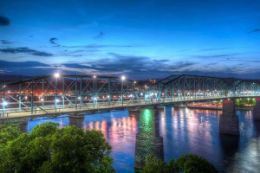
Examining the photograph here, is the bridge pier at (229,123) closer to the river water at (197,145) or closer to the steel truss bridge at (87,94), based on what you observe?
the river water at (197,145)

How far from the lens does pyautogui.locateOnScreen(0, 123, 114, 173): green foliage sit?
1443 centimetres

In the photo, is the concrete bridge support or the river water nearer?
the concrete bridge support

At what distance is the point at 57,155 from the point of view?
14312 millimetres

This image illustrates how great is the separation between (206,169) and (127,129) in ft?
197

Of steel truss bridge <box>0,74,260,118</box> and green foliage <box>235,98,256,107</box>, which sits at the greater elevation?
steel truss bridge <box>0,74,260,118</box>

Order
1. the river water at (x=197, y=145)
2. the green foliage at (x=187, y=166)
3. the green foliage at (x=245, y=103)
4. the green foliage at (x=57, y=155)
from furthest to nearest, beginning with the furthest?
the green foliage at (x=245, y=103)
the river water at (x=197, y=145)
the green foliage at (x=57, y=155)
the green foliage at (x=187, y=166)

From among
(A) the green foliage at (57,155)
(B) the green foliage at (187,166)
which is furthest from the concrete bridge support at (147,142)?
(B) the green foliage at (187,166)

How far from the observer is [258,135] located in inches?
2665

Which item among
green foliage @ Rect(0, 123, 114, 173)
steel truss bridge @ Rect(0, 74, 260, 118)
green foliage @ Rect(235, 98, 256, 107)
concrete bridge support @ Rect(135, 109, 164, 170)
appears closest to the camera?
green foliage @ Rect(0, 123, 114, 173)

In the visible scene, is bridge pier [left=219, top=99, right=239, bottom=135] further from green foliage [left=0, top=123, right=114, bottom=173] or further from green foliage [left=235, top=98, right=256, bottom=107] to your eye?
green foliage [left=235, top=98, right=256, bottom=107]

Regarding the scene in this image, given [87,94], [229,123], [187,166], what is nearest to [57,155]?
[187,166]

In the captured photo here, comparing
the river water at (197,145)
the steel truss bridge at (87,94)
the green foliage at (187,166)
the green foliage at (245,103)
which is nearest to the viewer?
the green foliage at (187,166)

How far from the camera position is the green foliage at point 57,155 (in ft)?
47.3

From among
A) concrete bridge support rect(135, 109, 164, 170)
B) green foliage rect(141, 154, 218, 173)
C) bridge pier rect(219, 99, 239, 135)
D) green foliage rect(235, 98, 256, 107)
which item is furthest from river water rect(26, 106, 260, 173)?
green foliage rect(235, 98, 256, 107)
